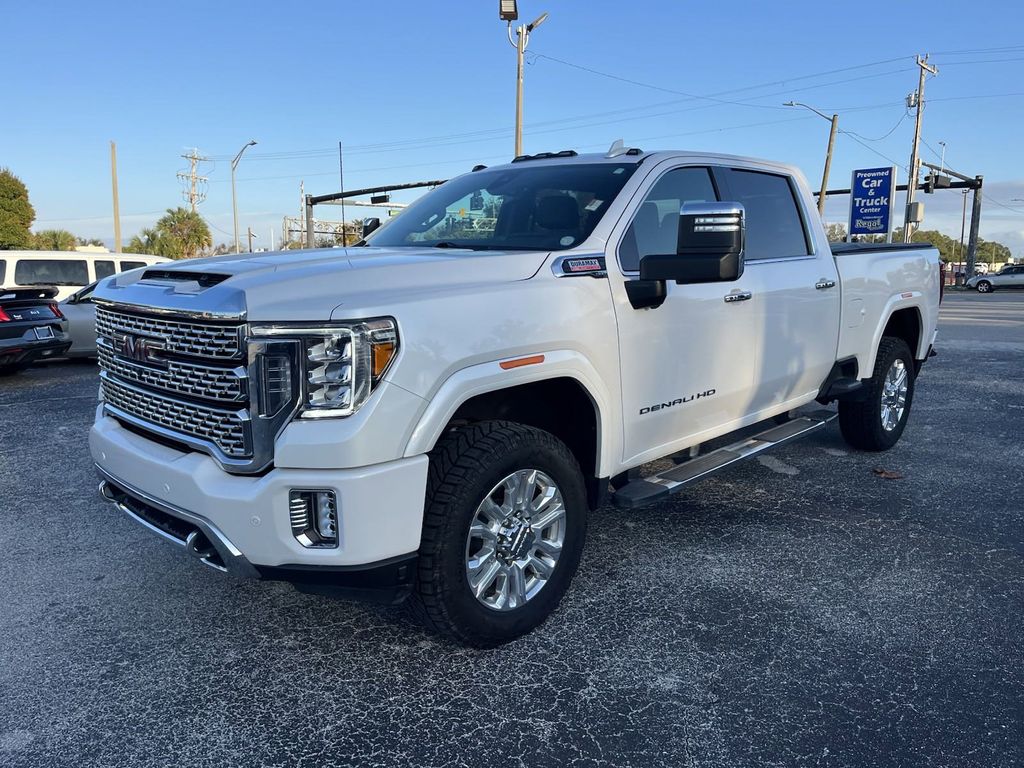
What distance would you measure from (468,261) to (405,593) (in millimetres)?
1248

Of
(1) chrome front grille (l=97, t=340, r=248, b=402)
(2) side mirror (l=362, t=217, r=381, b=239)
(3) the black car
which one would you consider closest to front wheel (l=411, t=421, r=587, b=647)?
(1) chrome front grille (l=97, t=340, r=248, b=402)

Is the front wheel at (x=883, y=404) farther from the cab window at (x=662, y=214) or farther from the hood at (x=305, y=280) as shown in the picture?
the hood at (x=305, y=280)

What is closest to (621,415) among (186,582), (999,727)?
(999,727)

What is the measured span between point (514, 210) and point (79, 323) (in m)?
9.41

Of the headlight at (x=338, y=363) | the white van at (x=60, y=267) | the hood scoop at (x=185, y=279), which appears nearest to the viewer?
the headlight at (x=338, y=363)

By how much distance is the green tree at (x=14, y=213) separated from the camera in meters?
44.0

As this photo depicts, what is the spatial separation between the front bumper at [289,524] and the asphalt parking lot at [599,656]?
1.62ft

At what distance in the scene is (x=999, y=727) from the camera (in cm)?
262

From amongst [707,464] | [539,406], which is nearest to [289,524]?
[539,406]

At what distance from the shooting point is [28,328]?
9398mm

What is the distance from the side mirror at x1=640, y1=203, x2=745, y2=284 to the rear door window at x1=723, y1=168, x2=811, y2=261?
1.20 m

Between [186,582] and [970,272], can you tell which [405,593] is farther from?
[970,272]

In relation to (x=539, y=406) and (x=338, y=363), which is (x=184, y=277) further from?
(x=539, y=406)

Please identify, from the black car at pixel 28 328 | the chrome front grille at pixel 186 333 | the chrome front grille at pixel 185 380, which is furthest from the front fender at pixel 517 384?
the black car at pixel 28 328
